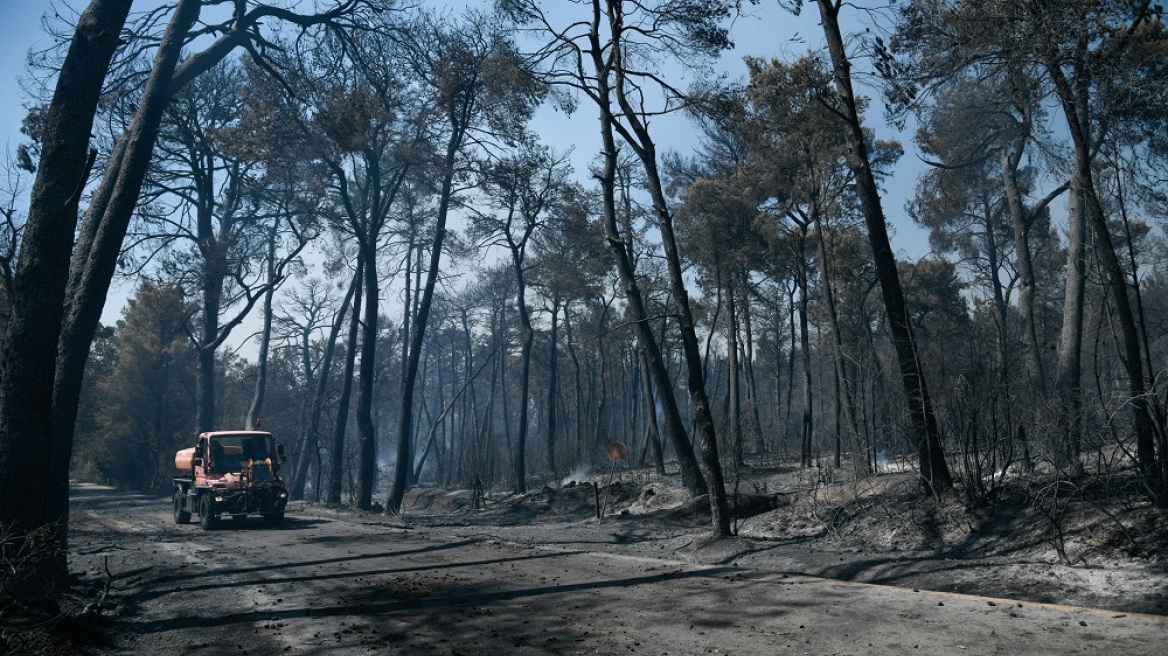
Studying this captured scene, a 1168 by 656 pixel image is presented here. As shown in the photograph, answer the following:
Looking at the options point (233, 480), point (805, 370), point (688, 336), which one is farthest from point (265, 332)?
point (688, 336)

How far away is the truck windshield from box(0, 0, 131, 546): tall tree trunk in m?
11.7

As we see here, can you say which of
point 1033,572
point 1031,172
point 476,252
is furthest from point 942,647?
point 476,252

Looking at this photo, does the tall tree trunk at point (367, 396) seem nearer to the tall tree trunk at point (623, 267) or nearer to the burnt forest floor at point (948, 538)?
the burnt forest floor at point (948, 538)

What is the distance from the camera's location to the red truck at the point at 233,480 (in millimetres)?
20297

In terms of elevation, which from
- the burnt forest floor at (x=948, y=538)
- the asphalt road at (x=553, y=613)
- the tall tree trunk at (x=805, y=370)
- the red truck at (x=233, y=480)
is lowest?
the asphalt road at (x=553, y=613)

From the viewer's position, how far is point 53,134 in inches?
352

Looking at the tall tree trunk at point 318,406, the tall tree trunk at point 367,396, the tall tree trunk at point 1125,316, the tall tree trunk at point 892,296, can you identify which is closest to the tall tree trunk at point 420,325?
the tall tree trunk at point 367,396

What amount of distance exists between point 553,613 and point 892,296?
7236 mm

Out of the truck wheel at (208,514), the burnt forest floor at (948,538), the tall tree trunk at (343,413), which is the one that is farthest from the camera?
the tall tree trunk at (343,413)

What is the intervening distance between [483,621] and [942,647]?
3932 millimetres

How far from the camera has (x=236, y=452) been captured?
2127cm

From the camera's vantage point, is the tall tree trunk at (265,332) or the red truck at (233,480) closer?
the red truck at (233,480)

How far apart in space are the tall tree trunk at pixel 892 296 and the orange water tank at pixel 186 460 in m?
17.9

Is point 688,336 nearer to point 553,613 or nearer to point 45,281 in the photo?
point 553,613
